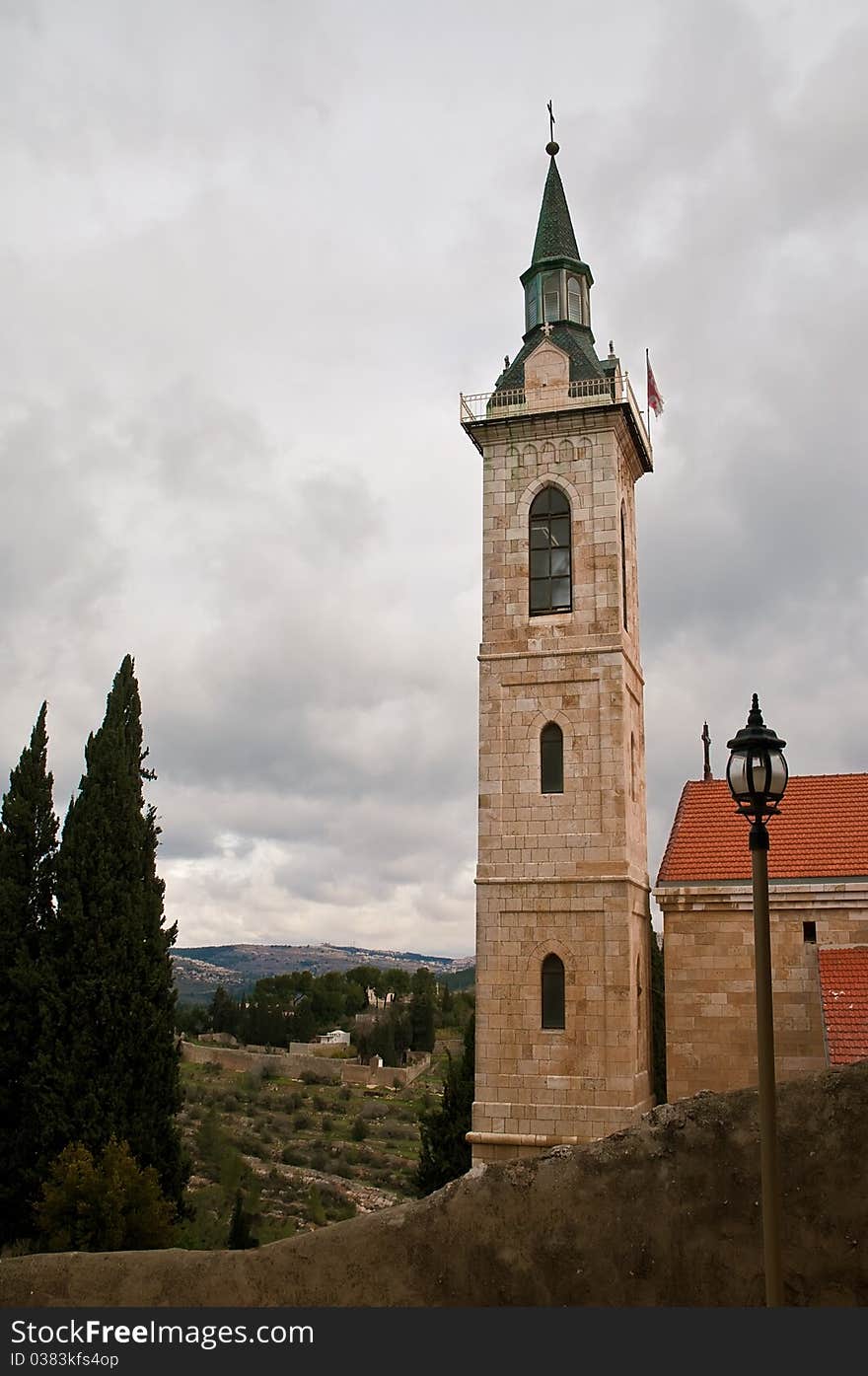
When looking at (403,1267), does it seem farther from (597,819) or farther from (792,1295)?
(597,819)

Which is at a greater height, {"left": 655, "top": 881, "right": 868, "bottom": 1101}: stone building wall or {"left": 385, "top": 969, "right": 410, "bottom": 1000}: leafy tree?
{"left": 655, "top": 881, "right": 868, "bottom": 1101}: stone building wall

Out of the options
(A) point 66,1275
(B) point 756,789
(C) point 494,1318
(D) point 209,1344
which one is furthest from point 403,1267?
(B) point 756,789

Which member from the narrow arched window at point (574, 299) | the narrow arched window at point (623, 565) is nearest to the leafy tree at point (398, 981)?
the narrow arched window at point (623, 565)

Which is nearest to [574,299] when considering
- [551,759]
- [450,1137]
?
[551,759]

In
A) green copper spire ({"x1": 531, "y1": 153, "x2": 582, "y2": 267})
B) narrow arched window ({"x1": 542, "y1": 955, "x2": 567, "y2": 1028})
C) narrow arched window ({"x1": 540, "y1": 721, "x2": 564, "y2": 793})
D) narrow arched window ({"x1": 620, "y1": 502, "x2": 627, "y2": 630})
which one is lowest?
narrow arched window ({"x1": 542, "y1": 955, "x2": 567, "y2": 1028})

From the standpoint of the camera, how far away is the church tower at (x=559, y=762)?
19.3m

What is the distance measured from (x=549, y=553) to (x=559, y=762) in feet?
14.4

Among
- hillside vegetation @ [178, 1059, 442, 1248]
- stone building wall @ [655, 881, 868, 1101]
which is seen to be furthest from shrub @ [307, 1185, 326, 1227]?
stone building wall @ [655, 881, 868, 1101]

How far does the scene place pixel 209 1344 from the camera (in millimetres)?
8102

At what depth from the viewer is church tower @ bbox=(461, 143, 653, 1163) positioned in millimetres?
19266

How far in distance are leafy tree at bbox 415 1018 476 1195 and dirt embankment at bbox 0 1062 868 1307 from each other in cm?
1601

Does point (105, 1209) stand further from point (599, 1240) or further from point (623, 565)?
point (623, 565)

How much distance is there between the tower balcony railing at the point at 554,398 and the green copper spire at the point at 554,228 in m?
4.26

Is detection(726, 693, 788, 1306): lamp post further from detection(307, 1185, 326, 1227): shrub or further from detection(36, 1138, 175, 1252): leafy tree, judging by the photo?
detection(307, 1185, 326, 1227): shrub
